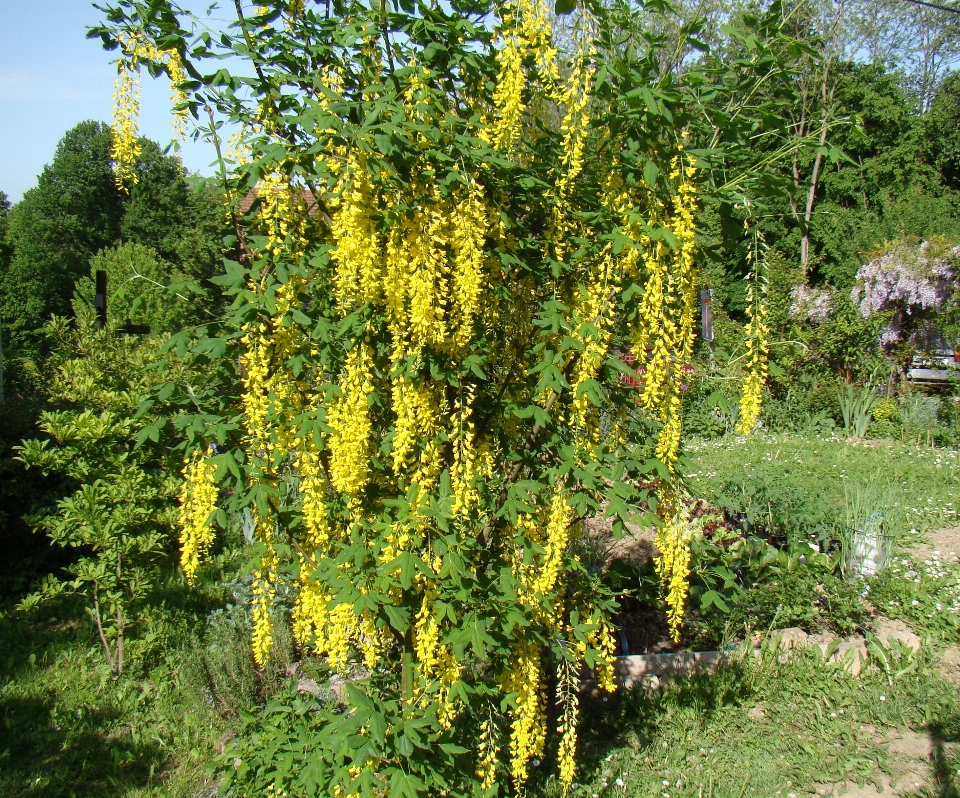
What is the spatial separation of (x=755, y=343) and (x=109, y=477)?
3834 millimetres

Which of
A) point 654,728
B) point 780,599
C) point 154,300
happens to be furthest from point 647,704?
point 154,300

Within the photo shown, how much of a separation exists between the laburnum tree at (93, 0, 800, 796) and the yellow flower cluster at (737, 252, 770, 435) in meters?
0.07

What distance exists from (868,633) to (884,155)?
1953 centimetres

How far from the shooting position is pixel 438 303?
2154 mm

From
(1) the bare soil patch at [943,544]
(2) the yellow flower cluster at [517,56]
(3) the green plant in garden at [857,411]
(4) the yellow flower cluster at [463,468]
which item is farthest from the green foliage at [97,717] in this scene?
(3) the green plant in garden at [857,411]

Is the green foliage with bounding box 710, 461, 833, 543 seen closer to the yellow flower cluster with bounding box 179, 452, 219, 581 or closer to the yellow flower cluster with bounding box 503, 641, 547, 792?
the yellow flower cluster with bounding box 503, 641, 547, 792

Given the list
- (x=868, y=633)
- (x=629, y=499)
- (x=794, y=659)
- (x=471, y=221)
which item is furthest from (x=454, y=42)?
(x=868, y=633)

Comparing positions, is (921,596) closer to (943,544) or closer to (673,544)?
(943,544)

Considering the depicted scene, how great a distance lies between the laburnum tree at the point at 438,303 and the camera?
6.71ft

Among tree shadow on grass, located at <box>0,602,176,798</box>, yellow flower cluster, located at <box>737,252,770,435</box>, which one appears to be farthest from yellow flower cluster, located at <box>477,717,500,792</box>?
tree shadow on grass, located at <box>0,602,176,798</box>

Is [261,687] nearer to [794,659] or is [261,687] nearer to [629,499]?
[629,499]

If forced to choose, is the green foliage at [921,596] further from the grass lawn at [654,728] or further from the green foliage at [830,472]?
the green foliage at [830,472]

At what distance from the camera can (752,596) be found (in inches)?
176

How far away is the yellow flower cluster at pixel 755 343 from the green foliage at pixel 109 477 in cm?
321
